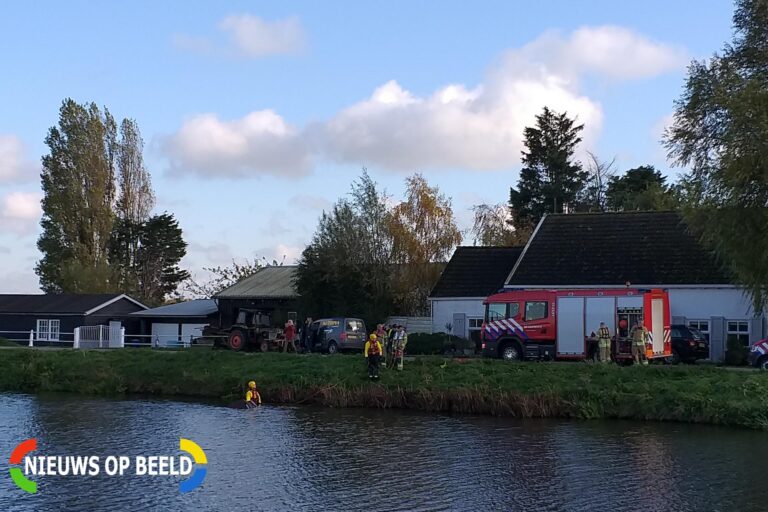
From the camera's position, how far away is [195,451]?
63.4 feet

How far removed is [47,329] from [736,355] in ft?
124

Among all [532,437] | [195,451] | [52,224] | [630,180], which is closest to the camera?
[195,451]

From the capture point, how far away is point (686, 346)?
32.8m

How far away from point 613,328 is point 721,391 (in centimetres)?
653

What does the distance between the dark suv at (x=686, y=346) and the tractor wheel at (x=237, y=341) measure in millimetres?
18893

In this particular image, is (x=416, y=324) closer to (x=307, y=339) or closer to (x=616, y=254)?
(x=307, y=339)

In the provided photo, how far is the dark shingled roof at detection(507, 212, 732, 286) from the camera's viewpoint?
1476 inches

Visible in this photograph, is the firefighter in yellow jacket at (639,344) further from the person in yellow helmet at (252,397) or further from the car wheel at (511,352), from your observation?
the person in yellow helmet at (252,397)

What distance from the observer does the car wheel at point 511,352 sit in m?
32.5

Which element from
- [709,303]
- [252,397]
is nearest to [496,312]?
[709,303]

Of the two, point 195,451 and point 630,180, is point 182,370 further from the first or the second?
point 630,180

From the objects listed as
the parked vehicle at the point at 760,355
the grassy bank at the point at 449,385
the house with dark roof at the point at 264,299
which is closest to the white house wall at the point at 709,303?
the parked vehicle at the point at 760,355

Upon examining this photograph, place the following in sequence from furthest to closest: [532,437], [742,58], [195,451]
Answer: [742,58], [532,437], [195,451]

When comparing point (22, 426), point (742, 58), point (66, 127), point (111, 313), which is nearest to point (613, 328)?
point (742, 58)
